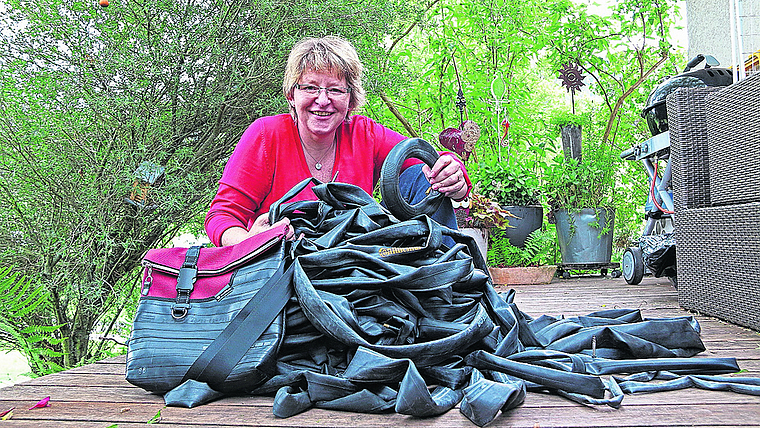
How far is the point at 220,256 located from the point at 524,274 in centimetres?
322

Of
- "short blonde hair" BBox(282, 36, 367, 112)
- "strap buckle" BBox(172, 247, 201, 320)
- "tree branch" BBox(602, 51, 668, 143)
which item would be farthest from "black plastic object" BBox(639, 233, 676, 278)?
"tree branch" BBox(602, 51, 668, 143)

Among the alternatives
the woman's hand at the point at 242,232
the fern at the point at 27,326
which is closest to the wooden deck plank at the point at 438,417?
the woman's hand at the point at 242,232

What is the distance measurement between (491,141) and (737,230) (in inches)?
137

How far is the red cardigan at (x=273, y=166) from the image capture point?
Answer: 202cm

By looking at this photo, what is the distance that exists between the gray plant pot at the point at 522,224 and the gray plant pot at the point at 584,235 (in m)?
0.29

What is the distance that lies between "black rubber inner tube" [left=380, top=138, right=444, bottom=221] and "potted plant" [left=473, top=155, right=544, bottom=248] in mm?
2739

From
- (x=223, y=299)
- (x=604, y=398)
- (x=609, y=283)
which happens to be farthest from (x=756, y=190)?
(x=609, y=283)

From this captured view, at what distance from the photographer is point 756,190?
203 cm

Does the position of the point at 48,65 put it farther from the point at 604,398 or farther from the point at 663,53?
the point at 663,53

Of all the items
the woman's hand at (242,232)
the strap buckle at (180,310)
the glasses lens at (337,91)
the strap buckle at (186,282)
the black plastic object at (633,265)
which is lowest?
the black plastic object at (633,265)

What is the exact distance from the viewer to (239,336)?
1282mm

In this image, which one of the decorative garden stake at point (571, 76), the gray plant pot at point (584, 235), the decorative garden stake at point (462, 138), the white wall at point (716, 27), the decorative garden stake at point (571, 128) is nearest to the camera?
the white wall at point (716, 27)

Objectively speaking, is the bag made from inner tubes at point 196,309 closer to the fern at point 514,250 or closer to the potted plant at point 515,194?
the fern at point 514,250

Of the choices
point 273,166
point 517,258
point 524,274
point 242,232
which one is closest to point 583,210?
point 517,258
